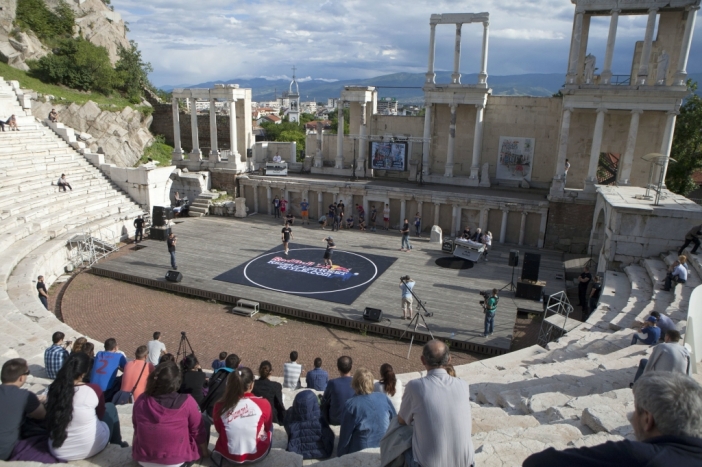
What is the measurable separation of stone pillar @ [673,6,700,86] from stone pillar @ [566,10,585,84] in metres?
4.21

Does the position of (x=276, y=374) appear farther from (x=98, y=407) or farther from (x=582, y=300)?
(x=582, y=300)

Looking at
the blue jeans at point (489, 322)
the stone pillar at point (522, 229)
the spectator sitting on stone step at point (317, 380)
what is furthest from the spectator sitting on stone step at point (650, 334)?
the stone pillar at point (522, 229)

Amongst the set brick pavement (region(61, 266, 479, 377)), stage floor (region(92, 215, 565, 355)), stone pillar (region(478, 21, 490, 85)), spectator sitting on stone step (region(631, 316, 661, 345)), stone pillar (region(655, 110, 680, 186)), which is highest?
stone pillar (region(478, 21, 490, 85))

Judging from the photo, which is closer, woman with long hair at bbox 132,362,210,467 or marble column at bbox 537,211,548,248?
woman with long hair at bbox 132,362,210,467

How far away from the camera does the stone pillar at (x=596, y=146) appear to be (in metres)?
24.1

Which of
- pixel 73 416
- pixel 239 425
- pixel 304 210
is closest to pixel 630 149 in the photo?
pixel 304 210

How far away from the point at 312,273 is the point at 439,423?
1574cm

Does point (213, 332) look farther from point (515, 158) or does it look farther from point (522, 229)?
point (515, 158)

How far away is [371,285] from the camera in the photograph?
61.6 ft

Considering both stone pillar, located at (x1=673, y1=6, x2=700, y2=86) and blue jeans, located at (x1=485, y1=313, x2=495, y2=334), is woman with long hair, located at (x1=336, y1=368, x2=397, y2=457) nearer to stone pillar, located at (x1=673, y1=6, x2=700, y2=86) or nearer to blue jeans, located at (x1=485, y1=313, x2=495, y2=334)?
blue jeans, located at (x1=485, y1=313, x2=495, y2=334)

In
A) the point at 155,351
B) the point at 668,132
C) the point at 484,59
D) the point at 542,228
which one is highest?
the point at 484,59

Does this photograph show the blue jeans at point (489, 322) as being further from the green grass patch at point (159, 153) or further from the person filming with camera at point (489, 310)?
the green grass patch at point (159, 153)

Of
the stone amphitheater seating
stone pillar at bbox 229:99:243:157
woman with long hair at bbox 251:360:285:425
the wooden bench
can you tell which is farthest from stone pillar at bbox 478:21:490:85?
woman with long hair at bbox 251:360:285:425

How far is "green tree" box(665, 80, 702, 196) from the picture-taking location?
2892 cm
